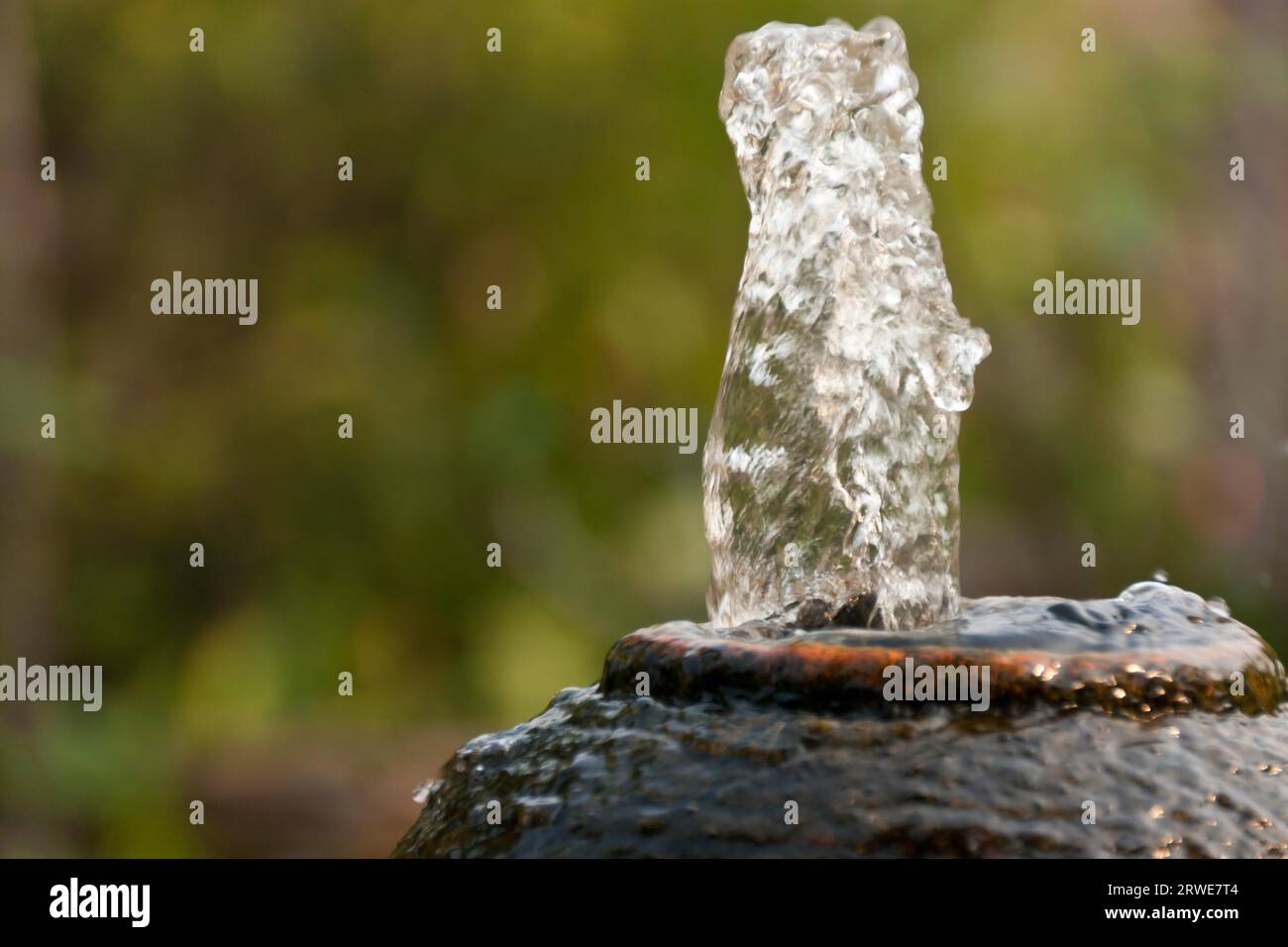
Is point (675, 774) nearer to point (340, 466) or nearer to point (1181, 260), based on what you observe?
point (340, 466)

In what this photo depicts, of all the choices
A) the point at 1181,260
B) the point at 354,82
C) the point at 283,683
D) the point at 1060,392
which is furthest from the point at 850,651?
the point at 1181,260

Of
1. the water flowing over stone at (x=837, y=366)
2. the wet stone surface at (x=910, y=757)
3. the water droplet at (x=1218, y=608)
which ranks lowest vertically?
the wet stone surface at (x=910, y=757)

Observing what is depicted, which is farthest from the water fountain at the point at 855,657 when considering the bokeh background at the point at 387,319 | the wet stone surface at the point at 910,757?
the bokeh background at the point at 387,319

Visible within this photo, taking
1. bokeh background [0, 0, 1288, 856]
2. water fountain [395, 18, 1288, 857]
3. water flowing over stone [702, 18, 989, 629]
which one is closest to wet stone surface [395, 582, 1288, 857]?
water fountain [395, 18, 1288, 857]

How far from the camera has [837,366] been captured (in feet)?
8.61

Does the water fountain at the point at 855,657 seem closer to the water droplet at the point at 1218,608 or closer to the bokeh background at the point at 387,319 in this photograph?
the water droplet at the point at 1218,608

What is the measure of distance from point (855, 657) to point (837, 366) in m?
0.73

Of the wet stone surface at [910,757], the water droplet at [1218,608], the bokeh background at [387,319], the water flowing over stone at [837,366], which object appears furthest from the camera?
the bokeh background at [387,319]

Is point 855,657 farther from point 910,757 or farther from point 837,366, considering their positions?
point 837,366

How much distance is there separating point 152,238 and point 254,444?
129 centimetres

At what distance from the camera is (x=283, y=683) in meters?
7.65

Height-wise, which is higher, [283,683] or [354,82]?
[354,82]

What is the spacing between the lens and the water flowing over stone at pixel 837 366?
2.56 meters

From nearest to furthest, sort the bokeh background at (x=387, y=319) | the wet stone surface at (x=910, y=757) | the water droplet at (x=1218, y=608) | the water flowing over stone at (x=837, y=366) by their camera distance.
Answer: the wet stone surface at (x=910, y=757) → the water droplet at (x=1218, y=608) → the water flowing over stone at (x=837, y=366) → the bokeh background at (x=387, y=319)
